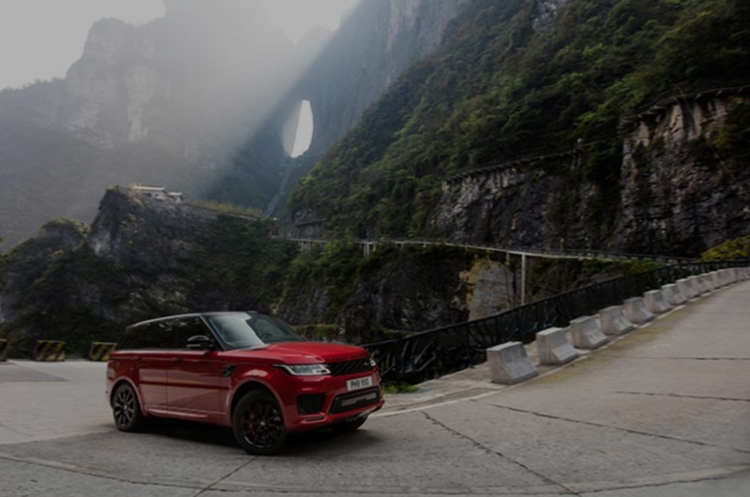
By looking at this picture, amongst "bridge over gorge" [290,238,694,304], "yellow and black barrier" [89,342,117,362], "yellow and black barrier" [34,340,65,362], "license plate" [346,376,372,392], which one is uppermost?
"bridge over gorge" [290,238,694,304]

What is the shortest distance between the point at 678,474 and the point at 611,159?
48359 mm

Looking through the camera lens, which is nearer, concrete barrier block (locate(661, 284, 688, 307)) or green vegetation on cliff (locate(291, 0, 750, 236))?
concrete barrier block (locate(661, 284, 688, 307))

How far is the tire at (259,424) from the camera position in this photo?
5.36 meters

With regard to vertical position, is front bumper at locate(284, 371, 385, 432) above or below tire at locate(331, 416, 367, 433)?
above

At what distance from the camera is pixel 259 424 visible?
5.52 m

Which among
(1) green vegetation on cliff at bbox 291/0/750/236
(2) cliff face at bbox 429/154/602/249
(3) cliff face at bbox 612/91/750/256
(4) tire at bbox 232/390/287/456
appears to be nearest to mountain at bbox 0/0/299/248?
(1) green vegetation on cliff at bbox 291/0/750/236

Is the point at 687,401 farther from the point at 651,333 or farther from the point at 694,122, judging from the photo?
the point at 694,122

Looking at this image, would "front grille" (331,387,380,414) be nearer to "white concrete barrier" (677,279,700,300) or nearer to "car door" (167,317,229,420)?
"car door" (167,317,229,420)

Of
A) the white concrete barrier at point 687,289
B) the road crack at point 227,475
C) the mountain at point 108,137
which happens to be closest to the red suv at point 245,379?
the road crack at point 227,475

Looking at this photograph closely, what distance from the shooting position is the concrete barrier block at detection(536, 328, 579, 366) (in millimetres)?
9648

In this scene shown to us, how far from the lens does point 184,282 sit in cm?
8662

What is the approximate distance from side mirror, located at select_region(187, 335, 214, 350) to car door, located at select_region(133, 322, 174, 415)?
0.79 meters

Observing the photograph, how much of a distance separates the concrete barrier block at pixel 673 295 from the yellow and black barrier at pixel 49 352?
3236cm

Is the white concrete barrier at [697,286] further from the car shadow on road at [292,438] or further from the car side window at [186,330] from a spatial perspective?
the car side window at [186,330]
